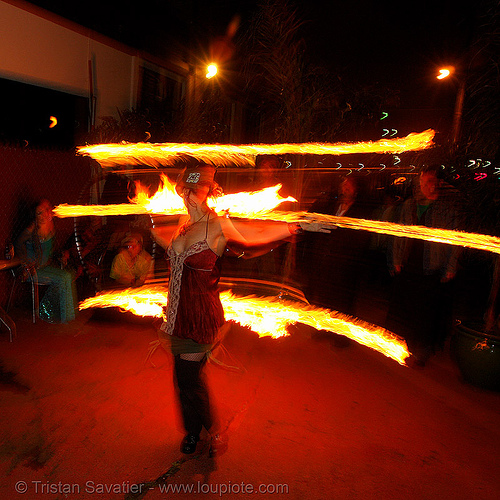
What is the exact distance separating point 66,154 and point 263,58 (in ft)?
11.7

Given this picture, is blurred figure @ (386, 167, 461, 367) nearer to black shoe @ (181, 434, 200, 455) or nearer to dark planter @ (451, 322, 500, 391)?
dark planter @ (451, 322, 500, 391)

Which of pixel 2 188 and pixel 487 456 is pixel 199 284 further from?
pixel 2 188

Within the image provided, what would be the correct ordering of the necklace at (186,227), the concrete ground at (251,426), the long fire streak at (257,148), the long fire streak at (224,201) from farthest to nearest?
the long fire streak at (257,148) → the long fire streak at (224,201) → the necklace at (186,227) → the concrete ground at (251,426)

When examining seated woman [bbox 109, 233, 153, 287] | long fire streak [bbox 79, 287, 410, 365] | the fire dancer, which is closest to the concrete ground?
the fire dancer

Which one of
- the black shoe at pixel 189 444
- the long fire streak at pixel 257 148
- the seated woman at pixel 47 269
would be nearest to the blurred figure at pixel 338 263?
the long fire streak at pixel 257 148

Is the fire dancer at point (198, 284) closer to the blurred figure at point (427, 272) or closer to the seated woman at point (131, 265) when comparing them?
the seated woman at point (131, 265)

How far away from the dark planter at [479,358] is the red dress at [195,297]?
3229 millimetres

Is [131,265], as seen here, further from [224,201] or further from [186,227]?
[186,227]

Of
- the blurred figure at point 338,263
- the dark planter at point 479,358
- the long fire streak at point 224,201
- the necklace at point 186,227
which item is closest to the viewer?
the necklace at point 186,227

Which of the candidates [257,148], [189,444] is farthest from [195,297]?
[257,148]

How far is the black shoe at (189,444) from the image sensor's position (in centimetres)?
317

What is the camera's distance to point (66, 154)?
6.86 m

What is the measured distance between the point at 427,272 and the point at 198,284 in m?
3.18

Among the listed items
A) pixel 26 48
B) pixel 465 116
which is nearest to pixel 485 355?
pixel 465 116
